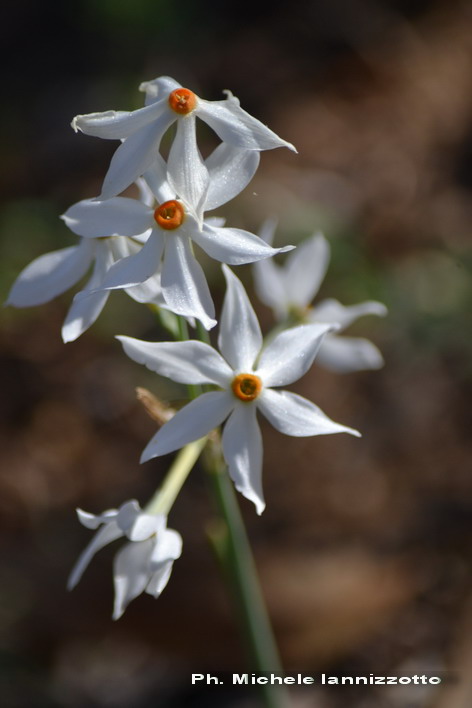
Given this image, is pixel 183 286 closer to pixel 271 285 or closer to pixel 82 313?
pixel 82 313

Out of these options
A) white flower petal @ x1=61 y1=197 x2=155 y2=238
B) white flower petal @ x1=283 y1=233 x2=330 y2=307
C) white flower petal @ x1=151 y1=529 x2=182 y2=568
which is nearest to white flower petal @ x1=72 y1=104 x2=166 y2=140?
white flower petal @ x1=61 y1=197 x2=155 y2=238

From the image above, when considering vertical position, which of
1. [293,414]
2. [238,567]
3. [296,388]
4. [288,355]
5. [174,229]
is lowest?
[238,567]

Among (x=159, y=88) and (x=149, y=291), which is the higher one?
(x=159, y=88)

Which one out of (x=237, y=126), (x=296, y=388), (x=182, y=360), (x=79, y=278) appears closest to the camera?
(x=237, y=126)

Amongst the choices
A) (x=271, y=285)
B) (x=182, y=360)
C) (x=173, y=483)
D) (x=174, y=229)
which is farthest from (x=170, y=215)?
(x=271, y=285)

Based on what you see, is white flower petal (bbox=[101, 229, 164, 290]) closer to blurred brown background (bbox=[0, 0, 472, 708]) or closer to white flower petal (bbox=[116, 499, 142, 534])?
white flower petal (bbox=[116, 499, 142, 534])

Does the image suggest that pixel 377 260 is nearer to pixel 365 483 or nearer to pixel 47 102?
pixel 365 483

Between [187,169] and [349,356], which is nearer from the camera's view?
[187,169]
